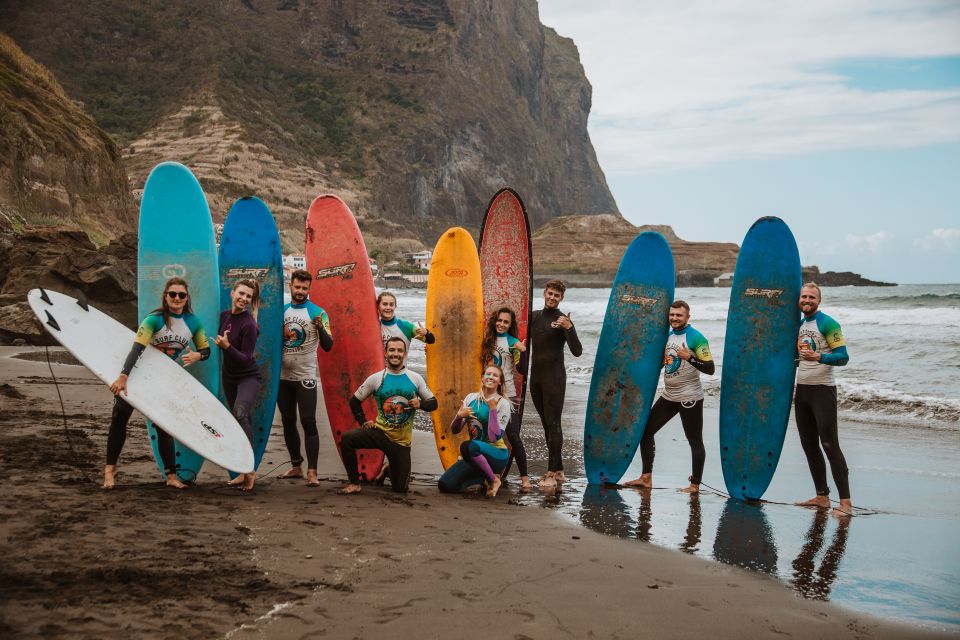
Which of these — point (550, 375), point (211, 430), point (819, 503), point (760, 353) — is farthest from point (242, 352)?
point (819, 503)

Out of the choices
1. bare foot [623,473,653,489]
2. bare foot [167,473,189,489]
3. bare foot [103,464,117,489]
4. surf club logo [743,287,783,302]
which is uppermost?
surf club logo [743,287,783,302]

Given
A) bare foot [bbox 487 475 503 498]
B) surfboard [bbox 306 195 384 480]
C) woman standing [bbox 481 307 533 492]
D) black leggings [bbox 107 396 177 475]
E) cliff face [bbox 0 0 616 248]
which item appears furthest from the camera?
cliff face [bbox 0 0 616 248]

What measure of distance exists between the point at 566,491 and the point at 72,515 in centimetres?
309

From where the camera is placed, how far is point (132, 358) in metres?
4.53

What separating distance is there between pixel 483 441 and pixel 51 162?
19.9 m

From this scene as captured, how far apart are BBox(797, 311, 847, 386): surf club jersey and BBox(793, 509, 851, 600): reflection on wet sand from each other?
846 mm

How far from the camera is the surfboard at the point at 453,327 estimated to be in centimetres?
618

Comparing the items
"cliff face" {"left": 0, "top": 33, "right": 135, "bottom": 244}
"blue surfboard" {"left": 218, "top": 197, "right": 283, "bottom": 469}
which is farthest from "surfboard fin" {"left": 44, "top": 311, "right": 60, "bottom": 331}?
"cliff face" {"left": 0, "top": 33, "right": 135, "bottom": 244}

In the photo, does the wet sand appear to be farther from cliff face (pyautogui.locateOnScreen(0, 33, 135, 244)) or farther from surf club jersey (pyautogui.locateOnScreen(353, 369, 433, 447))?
cliff face (pyautogui.locateOnScreen(0, 33, 135, 244))

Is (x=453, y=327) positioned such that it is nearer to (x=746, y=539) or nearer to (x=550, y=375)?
(x=550, y=375)

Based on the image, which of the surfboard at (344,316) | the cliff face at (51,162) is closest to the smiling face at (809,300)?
the surfboard at (344,316)

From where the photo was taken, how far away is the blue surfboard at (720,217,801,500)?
567cm

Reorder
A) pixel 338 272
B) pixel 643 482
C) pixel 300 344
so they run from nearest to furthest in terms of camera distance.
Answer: pixel 300 344 → pixel 643 482 → pixel 338 272

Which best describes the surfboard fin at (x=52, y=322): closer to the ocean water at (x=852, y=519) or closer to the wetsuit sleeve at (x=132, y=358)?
the wetsuit sleeve at (x=132, y=358)
